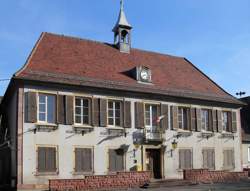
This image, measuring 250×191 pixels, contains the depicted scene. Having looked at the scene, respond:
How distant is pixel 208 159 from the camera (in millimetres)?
33906

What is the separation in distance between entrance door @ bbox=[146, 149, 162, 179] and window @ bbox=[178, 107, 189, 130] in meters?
2.94

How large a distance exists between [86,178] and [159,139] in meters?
7.86

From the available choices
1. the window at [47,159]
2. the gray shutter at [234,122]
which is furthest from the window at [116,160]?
the gray shutter at [234,122]

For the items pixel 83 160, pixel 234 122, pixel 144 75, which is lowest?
pixel 83 160

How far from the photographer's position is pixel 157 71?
113 feet

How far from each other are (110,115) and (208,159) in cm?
900

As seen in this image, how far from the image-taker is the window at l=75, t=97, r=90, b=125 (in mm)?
28297

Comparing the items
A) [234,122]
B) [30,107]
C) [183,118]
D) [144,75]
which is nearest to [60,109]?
[30,107]

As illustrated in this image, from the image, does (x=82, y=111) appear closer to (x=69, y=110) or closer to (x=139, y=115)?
(x=69, y=110)

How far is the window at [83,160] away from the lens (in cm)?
2761

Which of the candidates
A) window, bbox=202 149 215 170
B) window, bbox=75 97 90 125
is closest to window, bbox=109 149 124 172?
window, bbox=75 97 90 125

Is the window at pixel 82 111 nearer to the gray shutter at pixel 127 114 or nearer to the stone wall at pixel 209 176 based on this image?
the gray shutter at pixel 127 114

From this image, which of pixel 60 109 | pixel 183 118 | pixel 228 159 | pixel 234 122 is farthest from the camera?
pixel 234 122

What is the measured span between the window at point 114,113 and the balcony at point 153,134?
82.1 inches
